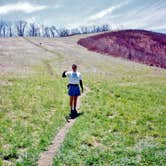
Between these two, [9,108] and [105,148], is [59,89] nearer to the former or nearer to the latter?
[9,108]

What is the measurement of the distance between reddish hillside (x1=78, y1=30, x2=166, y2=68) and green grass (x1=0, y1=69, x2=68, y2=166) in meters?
60.0

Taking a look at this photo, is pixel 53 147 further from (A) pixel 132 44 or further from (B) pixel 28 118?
(A) pixel 132 44

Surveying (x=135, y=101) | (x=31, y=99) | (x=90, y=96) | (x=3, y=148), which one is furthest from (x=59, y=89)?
(x=3, y=148)

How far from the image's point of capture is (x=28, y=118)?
17.4 metres

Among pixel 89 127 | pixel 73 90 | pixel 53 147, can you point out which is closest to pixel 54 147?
pixel 53 147

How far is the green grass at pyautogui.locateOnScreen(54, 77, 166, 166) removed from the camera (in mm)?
11383

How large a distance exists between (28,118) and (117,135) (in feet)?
18.2

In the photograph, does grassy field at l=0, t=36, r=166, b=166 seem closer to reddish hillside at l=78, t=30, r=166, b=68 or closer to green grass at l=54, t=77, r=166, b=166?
green grass at l=54, t=77, r=166, b=166

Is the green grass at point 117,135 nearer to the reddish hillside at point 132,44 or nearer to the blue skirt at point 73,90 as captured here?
the blue skirt at point 73,90

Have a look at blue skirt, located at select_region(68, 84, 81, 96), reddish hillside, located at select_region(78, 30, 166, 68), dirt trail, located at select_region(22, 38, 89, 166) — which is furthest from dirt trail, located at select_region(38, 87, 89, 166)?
reddish hillside, located at select_region(78, 30, 166, 68)

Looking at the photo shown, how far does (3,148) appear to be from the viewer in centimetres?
1254

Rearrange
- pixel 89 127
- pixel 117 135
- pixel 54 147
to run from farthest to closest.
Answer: pixel 89 127 < pixel 117 135 < pixel 54 147

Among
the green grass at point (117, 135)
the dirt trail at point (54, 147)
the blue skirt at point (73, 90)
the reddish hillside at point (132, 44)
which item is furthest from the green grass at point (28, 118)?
the reddish hillside at point (132, 44)

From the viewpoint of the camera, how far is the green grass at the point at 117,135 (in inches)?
448
